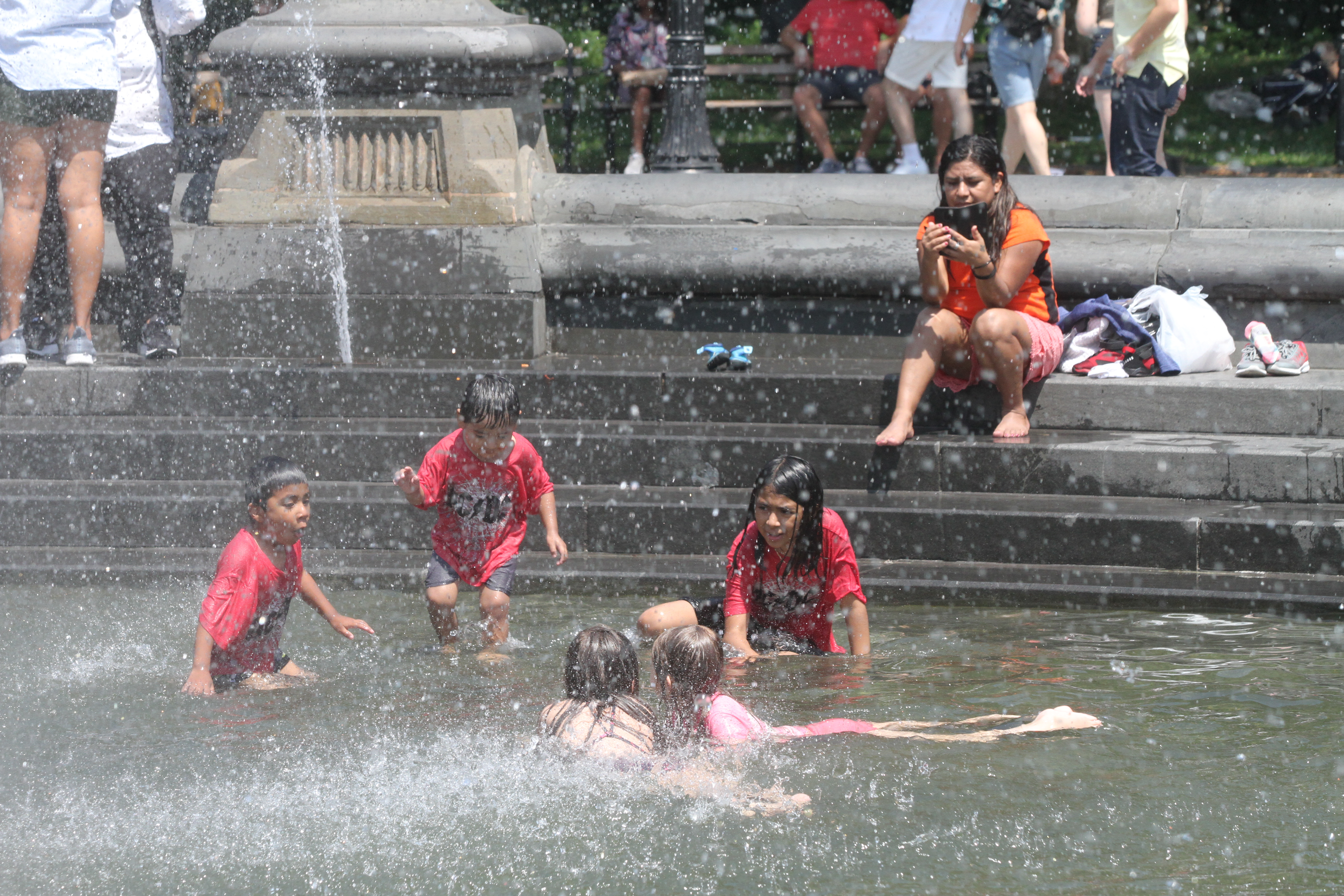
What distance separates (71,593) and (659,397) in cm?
254

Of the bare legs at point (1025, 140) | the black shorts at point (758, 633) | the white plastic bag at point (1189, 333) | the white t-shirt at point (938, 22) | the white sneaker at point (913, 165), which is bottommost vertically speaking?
the black shorts at point (758, 633)

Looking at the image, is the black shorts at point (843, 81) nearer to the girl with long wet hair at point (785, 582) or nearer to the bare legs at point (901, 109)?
the bare legs at point (901, 109)

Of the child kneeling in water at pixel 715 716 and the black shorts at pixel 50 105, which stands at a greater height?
the black shorts at pixel 50 105

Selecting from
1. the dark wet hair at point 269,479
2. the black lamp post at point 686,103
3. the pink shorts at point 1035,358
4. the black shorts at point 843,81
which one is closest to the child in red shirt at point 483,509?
the dark wet hair at point 269,479

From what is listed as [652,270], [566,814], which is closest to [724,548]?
[652,270]

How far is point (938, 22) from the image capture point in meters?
8.88

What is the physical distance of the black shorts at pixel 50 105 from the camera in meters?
6.78

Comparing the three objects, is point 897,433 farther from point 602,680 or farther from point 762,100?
point 762,100

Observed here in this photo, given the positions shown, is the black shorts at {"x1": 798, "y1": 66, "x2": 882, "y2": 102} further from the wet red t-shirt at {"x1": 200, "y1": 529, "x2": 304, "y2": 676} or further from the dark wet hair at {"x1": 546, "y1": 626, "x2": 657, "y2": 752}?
the dark wet hair at {"x1": 546, "y1": 626, "x2": 657, "y2": 752}

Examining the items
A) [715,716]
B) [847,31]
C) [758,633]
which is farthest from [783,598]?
[847,31]

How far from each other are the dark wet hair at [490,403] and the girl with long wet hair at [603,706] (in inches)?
48.9

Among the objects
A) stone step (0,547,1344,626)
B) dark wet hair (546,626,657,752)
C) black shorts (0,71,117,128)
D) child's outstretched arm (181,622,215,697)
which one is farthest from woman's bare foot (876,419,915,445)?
black shorts (0,71,117,128)

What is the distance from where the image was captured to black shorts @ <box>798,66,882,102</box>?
1030 cm

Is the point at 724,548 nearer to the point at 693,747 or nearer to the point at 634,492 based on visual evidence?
the point at 634,492
